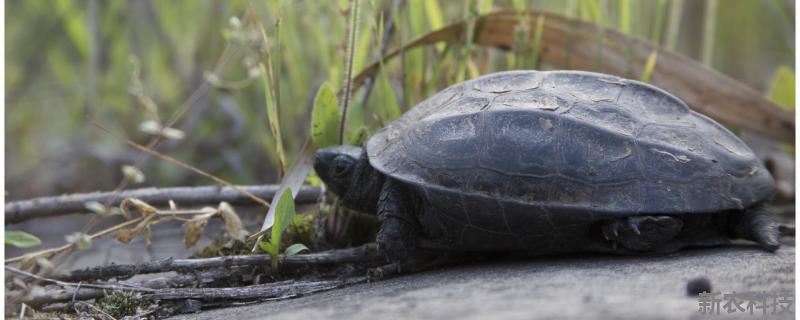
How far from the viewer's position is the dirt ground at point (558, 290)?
1.57 meters

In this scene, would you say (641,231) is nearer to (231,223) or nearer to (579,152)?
(579,152)

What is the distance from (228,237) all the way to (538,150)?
1.15 m

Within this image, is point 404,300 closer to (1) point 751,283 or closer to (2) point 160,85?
(1) point 751,283

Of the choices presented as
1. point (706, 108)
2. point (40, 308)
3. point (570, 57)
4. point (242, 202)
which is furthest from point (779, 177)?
point (40, 308)

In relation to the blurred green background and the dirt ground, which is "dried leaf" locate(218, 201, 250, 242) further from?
the blurred green background

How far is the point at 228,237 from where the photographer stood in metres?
2.81

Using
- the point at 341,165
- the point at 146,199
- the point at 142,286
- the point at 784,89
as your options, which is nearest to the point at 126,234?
the point at 142,286

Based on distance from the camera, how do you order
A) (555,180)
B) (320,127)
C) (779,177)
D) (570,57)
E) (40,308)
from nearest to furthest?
(555,180)
(40,308)
(320,127)
(570,57)
(779,177)

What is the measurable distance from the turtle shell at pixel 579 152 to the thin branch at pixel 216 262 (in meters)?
0.29

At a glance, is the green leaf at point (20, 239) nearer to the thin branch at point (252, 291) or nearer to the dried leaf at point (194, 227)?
the thin branch at point (252, 291)

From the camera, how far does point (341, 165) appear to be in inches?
98.2

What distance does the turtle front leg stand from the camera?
236 cm

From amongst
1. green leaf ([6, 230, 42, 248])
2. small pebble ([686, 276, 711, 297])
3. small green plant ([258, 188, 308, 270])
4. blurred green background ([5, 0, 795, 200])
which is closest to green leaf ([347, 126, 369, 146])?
small green plant ([258, 188, 308, 270])

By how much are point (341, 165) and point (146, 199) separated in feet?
2.53
